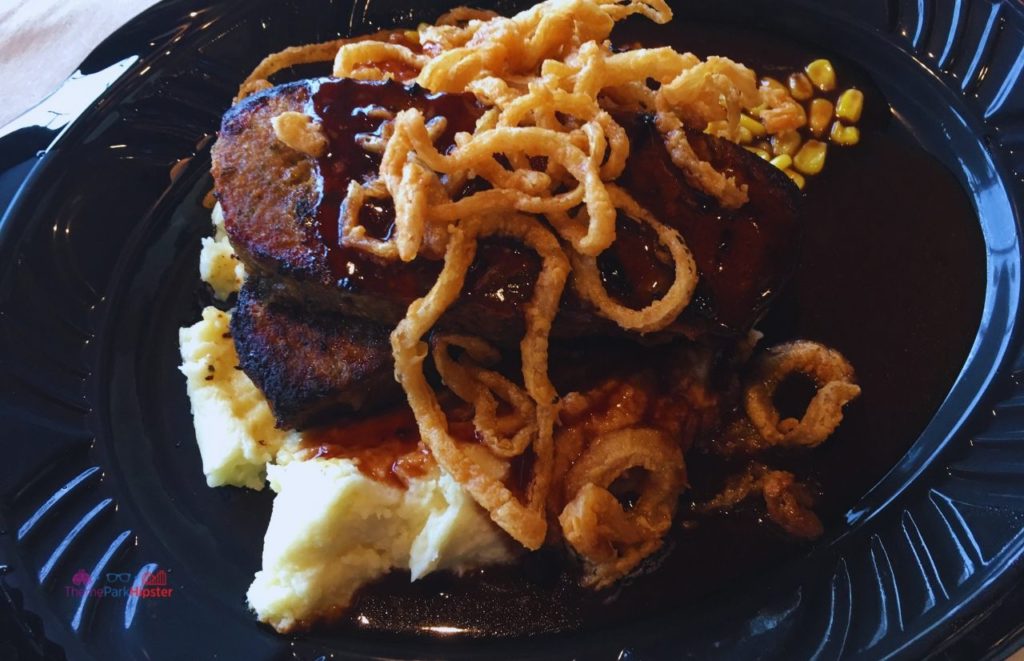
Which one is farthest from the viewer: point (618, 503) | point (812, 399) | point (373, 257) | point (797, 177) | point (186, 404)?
point (797, 177)

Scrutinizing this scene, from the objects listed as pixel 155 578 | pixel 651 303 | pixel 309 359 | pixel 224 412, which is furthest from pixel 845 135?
pixel 155 578


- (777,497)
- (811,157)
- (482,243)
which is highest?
(482,243)

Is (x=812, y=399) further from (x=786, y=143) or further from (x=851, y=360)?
(x=786, y=143)

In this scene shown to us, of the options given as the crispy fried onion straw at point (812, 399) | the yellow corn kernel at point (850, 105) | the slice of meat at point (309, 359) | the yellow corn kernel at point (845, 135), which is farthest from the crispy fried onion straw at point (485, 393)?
the yellow corn kernel at point (850, 105)

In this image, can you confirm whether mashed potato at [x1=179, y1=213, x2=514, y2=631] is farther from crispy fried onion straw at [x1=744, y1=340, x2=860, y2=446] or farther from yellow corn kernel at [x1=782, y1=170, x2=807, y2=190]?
yellow corn kernel at [x1=782, y1=170, x2=807, y2=190]

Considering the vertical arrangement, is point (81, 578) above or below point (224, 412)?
below

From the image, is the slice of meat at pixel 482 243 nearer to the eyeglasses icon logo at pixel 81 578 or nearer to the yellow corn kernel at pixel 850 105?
the yellow corn kernel at pixel 850 105
